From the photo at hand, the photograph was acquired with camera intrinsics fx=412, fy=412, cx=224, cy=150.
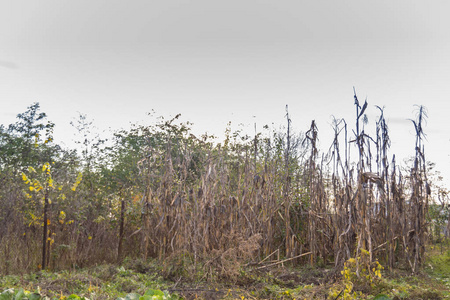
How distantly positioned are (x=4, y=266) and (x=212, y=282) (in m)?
3.52

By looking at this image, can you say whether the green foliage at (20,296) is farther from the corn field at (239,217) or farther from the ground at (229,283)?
the corn field at (239,217)

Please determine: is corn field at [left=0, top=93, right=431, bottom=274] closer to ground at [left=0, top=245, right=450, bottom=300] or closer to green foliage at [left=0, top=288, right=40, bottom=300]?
ground at [left=0, top=245, right=450, bottom=300]

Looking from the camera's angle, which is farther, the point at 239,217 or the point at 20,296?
the point at 239,217

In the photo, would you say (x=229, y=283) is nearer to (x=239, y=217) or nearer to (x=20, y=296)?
Result: (x=239, y=217)

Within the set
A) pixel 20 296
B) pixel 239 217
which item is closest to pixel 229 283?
pixel 239 217

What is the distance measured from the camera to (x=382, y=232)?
6.14 m

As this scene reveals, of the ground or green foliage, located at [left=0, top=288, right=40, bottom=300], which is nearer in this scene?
green foliage, located at [left=0, top=288, right=40, bottom=300]

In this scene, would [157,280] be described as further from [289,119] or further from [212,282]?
[289,119]

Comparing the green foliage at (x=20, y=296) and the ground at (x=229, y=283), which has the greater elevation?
the green foliage at (x=20, y=296)

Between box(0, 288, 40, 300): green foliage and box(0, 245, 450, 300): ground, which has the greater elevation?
box(0, 288, 40, 300): green foliage

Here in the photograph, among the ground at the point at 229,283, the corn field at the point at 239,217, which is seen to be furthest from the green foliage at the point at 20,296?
the corn field at the point at 239,217

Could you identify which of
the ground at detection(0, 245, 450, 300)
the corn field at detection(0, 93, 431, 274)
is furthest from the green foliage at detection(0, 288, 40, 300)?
the corn field at detection(0, 93, 431, 274)

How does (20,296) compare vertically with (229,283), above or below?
above

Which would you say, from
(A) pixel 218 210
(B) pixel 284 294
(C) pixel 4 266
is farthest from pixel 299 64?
(C) pixel 4 266
